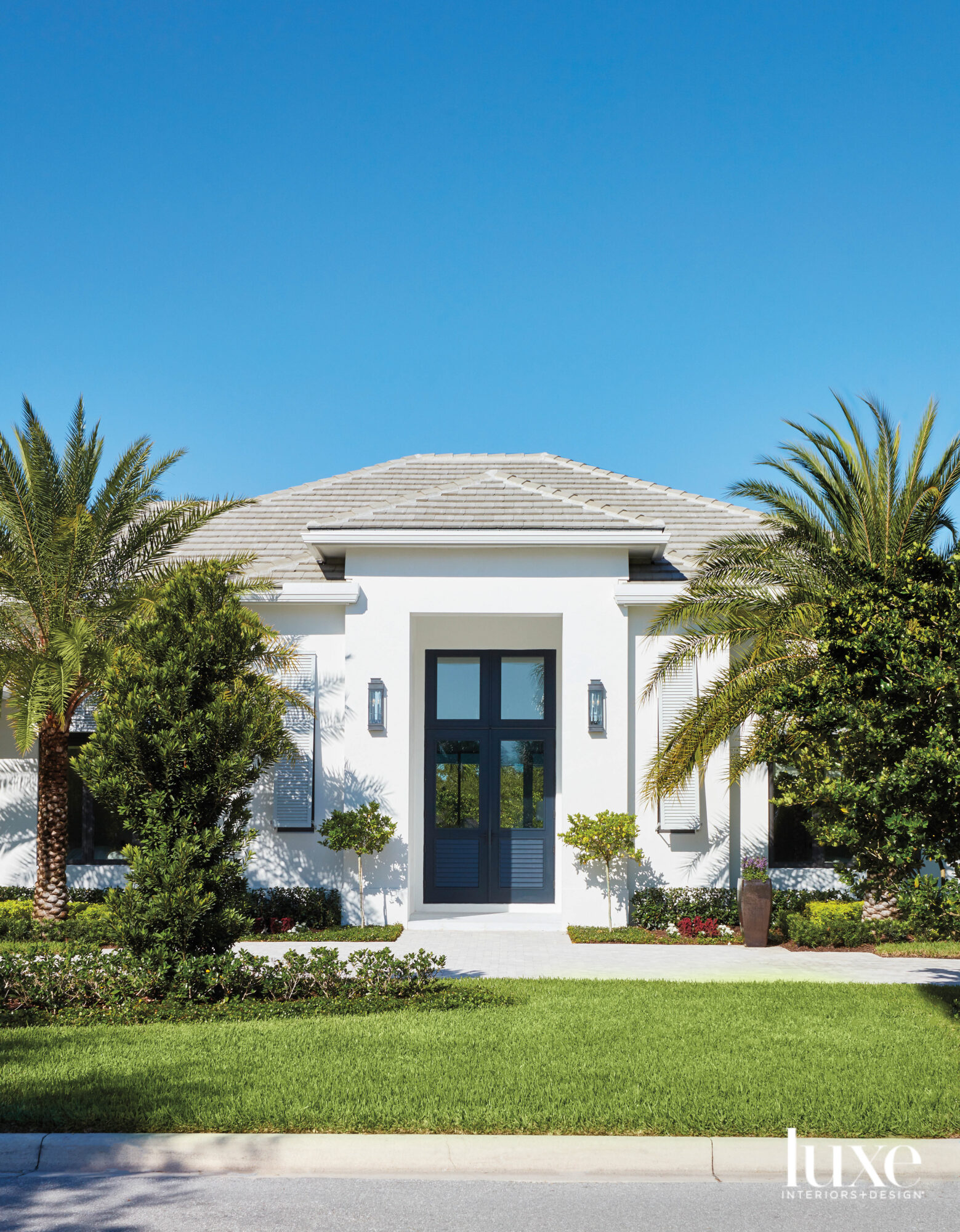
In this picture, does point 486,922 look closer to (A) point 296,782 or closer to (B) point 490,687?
(A) point 296,782

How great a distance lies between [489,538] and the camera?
14977 millimetres

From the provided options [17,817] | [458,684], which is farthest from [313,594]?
[17,817]

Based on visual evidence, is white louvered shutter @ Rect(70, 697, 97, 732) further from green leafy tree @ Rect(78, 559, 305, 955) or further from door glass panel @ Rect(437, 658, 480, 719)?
green leafy tree @ Rect(78, 559, 305, 955)

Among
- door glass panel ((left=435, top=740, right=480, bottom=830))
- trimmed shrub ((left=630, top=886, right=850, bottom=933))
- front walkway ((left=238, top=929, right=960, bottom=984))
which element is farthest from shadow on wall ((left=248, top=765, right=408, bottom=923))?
trimmed shrub ((left=630, top=886, right=850, bottom=933))

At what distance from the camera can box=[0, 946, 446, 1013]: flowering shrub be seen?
29.7 ft

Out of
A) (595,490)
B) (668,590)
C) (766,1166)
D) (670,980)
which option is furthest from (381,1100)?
(595,490)

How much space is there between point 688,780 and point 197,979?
7761 millimetres

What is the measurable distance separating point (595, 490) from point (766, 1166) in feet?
43.1

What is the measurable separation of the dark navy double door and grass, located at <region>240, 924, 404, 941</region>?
2326 mm

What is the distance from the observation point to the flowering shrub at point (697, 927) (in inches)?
555

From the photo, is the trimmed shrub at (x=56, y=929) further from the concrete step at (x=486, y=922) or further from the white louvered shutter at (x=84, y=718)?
the concrete step at (x=486, y=922)

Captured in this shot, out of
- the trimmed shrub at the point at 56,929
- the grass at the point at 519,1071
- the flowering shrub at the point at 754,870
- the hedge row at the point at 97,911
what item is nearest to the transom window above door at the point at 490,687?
the hedge row at the point at 97,911

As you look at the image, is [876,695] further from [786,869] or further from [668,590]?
[786,869]

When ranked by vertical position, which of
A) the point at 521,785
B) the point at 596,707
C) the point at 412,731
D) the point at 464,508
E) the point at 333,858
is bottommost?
the point at 333,858
